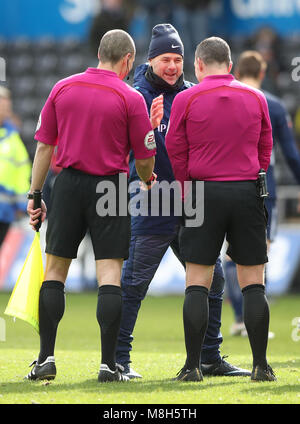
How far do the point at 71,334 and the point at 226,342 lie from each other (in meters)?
1.62

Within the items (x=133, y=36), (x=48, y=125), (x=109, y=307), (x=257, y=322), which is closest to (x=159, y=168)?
(x=48, y=125)

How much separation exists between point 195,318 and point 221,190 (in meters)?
0.78


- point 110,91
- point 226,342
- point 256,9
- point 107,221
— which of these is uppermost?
point 256,9

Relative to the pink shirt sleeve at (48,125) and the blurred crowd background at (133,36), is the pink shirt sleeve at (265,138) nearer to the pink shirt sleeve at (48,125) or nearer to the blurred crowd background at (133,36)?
the pink shirt sleeve at (48,125)

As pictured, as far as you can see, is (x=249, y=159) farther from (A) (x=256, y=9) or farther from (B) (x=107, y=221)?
(A) (x=256, y=9)

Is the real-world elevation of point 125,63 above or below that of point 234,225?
above

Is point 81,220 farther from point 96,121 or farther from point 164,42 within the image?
point 164,42

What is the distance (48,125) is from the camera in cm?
614

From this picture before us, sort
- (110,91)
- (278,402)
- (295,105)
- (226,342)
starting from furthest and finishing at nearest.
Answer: (295,105) < (226,342) < (110,91) < (278,402)

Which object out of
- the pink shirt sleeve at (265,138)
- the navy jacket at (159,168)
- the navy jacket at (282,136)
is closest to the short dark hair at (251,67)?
the navy jacket at (282,136)

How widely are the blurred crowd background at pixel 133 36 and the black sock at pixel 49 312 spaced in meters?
8.95

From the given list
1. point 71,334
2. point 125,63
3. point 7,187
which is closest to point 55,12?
point 7,187

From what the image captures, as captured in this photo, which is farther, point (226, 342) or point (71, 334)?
point (71, 334)

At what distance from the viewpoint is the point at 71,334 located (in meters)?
9.84
